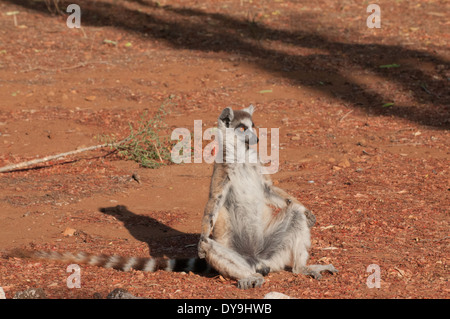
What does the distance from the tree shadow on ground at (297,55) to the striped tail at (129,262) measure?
7.08m

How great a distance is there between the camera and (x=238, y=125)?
20.4 feet

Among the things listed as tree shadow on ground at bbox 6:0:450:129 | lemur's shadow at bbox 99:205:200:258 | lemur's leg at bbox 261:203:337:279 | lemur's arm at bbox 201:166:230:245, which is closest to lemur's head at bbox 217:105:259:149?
lemur's arm at bbox 201:166:230:245

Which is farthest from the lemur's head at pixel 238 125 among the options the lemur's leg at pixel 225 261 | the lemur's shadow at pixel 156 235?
the lemur's shadow at pixel 156 235

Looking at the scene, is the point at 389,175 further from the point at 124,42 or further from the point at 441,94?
the point at 124,42

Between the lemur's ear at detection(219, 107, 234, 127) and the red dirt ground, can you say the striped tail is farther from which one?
the lemur's ear at detection(219, 107, 234, 127)

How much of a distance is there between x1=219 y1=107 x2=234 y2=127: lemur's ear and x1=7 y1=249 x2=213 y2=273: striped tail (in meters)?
1.35

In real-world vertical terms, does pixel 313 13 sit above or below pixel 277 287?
above

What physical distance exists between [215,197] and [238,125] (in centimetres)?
77

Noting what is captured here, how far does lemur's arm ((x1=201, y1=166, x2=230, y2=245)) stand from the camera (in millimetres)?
5832

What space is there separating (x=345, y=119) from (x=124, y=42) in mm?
6872

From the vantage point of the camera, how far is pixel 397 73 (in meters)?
14.1

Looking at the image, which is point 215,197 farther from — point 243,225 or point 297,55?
point 297,55

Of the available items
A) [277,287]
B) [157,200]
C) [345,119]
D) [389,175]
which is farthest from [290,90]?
[277,287]

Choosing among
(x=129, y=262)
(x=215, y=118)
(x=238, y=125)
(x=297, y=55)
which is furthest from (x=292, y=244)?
(x=297, y=55)
